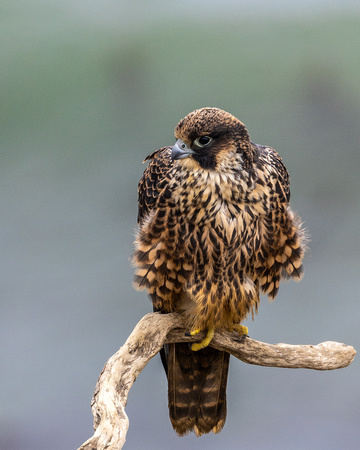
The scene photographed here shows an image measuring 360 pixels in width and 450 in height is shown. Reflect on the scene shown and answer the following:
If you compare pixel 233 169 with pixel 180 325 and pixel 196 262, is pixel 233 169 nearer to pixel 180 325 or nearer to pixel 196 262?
pixel 196 262

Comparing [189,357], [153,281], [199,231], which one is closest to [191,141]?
[199,231]

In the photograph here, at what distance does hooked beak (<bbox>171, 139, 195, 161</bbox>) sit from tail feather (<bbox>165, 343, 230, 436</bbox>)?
952mm

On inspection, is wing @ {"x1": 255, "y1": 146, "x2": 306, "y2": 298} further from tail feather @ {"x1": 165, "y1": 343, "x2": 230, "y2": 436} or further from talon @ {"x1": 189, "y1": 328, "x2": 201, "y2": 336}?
tail feather @ {"x1": 165, "y1": 343, "x2": 230, "y2": 436}

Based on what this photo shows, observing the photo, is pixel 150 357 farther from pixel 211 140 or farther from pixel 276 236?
pixel 211 140

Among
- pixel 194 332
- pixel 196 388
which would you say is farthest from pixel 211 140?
pixel 196 388

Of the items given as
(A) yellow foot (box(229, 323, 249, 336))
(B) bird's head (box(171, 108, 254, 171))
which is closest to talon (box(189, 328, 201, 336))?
(A) yellow foot (box(229, 323, 249, 336))

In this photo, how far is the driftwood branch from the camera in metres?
2.18

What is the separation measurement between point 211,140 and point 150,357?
84cm

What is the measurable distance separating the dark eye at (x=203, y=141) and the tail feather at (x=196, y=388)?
99 centimetres

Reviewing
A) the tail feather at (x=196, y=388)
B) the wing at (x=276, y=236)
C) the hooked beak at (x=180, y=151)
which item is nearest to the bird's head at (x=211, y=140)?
the hooked beak at (x=180, y=151)

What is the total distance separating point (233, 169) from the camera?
245 cm

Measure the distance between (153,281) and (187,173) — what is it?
461mm

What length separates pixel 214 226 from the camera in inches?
100

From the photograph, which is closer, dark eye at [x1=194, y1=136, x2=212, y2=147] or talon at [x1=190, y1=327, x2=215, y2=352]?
dark eye at [x1=194, y1=136, x2=212, y2=147]
